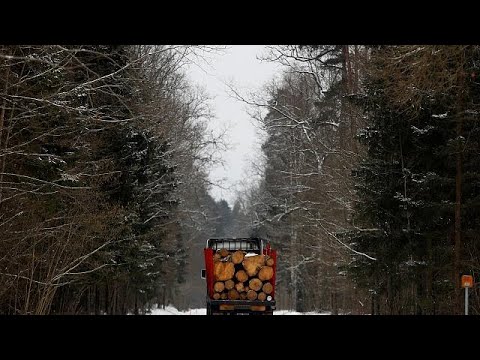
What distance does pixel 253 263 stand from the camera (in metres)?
14.4

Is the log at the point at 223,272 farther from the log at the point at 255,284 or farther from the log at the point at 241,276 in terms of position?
the log at the point at 255,284

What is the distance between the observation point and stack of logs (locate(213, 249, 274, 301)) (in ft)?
47.3

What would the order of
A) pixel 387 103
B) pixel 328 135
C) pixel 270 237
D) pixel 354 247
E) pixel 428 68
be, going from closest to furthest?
pixel 428 68, pixel 387 103, pixel 354 247, pixel 328 135, pixel 270 237

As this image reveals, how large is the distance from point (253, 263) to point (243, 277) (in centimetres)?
41

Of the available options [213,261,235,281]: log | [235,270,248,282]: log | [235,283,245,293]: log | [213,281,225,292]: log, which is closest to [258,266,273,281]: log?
[235,270,248,282]: log

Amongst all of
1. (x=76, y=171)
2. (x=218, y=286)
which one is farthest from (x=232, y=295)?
(x=76, y=171)

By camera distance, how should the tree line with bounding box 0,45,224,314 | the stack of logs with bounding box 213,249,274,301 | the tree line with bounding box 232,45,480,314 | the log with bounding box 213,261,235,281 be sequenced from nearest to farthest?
1. the tree line with bounding box 0,45,224,314
2. the tree line with bounding box 232,45,480,314
3. the stack of logs with bounding box 213,249,274,301
4. the log with bounding box 213,261,235,281

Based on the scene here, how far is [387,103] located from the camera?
1572 cm

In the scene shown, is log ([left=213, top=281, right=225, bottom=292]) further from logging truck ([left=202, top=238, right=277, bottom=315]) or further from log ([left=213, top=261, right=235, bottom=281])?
log ([left=213, top=261, right=235, bottom=281])

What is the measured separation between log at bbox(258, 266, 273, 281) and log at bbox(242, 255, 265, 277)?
0.10 m
